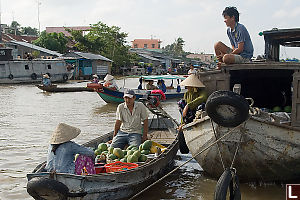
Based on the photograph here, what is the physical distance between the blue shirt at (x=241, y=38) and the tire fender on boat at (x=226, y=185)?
273 cm

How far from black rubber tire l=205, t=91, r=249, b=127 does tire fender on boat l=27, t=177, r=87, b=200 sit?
200 cm

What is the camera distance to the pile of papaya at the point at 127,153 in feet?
17.9

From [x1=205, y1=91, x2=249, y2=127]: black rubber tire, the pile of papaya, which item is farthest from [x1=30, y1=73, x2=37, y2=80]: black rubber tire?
[x1=205, y1=91, x2=249, y2=127]: black rubber tire

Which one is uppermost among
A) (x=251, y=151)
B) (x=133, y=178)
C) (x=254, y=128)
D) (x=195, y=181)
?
(x=254, y=128)

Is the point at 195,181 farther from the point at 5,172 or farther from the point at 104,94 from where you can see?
the point at 104,94

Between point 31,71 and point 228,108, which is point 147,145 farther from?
point 31,71

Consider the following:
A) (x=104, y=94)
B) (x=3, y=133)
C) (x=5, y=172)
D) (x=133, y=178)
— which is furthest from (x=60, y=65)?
(x=133, y=178)

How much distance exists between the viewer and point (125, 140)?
249 inches

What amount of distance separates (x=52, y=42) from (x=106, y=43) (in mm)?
7233

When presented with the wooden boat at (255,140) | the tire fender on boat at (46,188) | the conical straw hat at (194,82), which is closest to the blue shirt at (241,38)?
the wooden boat at (255,140)

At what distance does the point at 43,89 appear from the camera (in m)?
21.2

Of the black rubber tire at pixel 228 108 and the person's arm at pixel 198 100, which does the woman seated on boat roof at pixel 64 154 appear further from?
the person's arm at pixel 198 100

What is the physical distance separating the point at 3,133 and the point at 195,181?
638 cm

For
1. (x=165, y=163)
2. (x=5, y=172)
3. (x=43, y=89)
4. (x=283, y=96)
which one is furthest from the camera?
(x=43, y=89)
